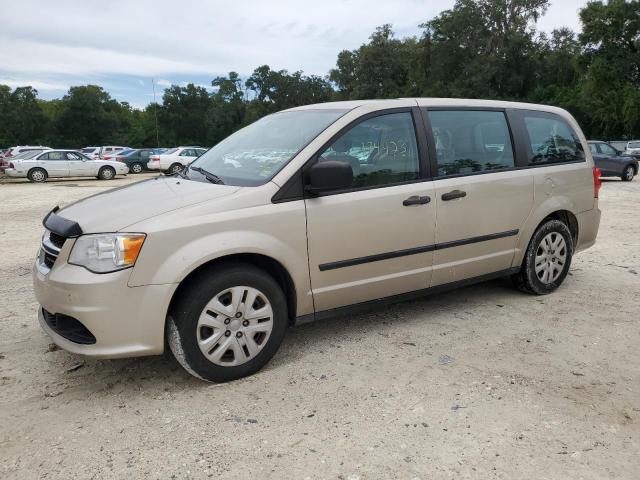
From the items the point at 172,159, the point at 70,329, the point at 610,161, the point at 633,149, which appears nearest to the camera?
the point at 70,329

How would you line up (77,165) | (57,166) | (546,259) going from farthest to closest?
(77,165), (57,166), (546,259)

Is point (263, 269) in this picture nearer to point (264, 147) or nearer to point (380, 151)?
point (264, 147)

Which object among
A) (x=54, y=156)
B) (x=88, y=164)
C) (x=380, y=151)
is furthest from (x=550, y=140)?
(x=54, y=156)

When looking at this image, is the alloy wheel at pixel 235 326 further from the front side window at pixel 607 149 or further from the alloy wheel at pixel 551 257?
the front side window at pixel 607 149

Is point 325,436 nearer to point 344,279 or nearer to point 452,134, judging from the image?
point 344,279

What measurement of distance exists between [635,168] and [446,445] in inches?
824

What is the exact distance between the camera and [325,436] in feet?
9.18

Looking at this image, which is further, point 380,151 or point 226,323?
point 380,151

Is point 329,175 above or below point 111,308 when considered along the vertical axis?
above

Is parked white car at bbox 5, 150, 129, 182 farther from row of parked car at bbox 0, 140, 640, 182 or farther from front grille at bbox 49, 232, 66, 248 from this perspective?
front grille at bbox 49, 232, 66, 248

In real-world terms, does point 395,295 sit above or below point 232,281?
below

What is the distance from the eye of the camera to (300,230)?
11.5 feet

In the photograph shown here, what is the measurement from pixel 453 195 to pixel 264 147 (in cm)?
147

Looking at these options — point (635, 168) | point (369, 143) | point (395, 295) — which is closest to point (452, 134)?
point (369, 143)
